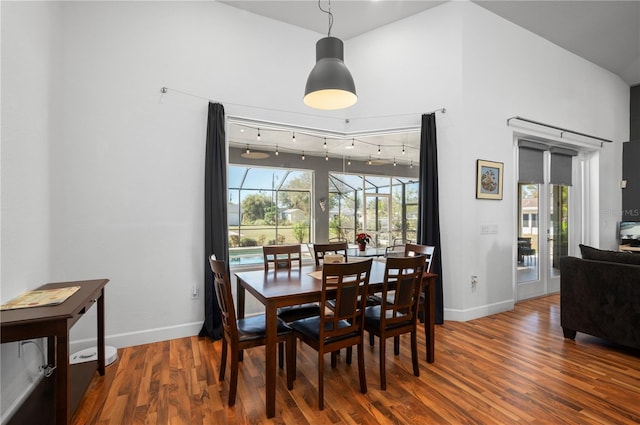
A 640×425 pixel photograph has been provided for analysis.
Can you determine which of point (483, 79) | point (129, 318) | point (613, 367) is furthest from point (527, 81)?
point (129, 318)

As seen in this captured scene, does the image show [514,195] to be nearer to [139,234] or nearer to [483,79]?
[483,79]

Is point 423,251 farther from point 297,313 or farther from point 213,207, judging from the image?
point 213,207

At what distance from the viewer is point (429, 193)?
392 centimetres

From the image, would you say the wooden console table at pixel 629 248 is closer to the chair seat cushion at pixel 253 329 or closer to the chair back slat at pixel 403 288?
the chair back slat at pixel 403 288

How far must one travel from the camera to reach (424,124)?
3967 millimetres

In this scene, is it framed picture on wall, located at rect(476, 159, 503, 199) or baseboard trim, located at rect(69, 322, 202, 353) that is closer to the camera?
baseboard trim, located at rect(69, 322, 202, 353)

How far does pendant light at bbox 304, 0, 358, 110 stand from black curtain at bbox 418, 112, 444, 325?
63.1 inches

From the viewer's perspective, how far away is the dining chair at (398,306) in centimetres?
232

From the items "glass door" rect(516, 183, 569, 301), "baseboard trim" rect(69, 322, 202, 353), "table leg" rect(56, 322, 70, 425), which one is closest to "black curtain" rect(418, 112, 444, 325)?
"glass door" rect(516, 183, 569, 301)

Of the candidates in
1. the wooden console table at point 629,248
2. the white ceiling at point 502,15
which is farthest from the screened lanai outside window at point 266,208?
the wooden console table at point 629,248

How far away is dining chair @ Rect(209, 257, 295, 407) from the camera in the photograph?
2.12 metres

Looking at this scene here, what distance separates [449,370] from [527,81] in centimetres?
416

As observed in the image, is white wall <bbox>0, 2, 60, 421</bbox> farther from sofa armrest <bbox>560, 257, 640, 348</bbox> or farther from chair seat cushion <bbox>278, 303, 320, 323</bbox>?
sofa armrest <bbox>560, 257, 640, 348</bbox>

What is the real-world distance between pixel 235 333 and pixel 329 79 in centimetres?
197
